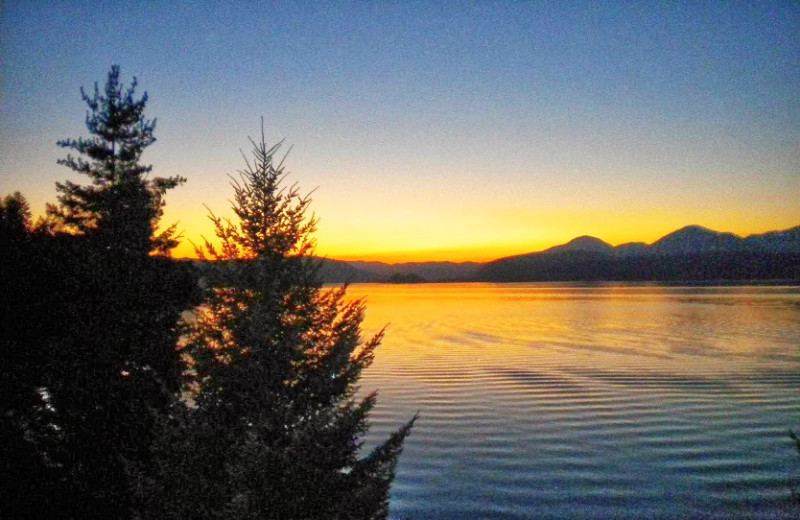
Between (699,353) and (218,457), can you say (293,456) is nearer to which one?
(218,457)

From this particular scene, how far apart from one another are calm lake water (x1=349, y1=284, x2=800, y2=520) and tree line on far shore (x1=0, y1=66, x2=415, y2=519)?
→ 6333mm

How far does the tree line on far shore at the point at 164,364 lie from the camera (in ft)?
22.9

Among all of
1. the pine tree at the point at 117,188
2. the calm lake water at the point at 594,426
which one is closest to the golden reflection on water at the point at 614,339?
the calm lake water at the point at 594,426

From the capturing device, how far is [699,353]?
112ft

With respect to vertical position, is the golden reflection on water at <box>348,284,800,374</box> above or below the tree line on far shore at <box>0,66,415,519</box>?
below

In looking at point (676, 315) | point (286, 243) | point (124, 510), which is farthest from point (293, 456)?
point (676, 315)

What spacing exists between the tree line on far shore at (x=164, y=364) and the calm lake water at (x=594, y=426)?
249 inches

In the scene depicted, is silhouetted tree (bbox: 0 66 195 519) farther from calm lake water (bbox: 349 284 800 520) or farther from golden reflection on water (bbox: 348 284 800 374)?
golden reflection on water (bbox: 348 284 800 374)

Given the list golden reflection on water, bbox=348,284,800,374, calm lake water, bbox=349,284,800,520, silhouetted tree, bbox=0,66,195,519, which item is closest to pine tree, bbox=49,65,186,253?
silhouetted tree, bbox=0,66,195,519

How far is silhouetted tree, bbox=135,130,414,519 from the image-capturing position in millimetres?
6539

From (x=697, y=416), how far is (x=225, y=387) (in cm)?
1834

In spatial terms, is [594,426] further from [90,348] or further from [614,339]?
[614,339]

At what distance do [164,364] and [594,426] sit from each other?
14.2m

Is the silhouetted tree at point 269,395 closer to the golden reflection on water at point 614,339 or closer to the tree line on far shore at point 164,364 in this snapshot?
the tree line on far shore at point 164,364
